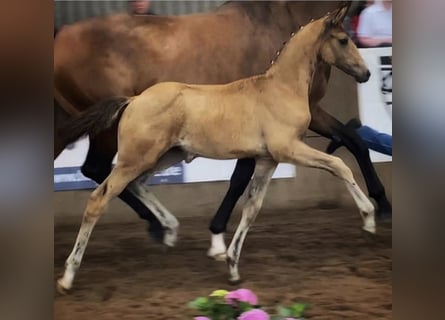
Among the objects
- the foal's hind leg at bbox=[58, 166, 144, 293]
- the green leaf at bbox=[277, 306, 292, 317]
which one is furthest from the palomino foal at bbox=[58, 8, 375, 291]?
the green leaf at bbox=[277, 306, 292, 317]

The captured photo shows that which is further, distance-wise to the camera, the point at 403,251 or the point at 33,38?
the point at 403,251

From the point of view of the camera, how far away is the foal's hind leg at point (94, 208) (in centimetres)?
125

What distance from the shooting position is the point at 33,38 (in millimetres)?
1234

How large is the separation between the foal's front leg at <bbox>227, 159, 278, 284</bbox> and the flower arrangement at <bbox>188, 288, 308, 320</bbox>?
0.19 feet

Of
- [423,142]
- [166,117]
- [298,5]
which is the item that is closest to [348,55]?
[298,5]

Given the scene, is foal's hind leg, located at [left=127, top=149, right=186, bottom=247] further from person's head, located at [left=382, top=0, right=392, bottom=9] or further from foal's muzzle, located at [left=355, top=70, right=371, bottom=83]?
person's head, located at [left=382, top=0, right=392, bottom=9]

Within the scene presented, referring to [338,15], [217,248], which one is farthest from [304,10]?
[217,248]


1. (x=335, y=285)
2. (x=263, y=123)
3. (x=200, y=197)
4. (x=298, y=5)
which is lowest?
(x=335, y=285)

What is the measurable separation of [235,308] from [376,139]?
0.46 m

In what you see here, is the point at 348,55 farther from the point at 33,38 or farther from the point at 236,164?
the point at 33,38

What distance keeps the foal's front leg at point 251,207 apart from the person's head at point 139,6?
387 mm

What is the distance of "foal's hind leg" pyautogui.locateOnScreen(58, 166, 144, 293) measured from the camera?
125 cm

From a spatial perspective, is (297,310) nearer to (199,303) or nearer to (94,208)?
(199,303)

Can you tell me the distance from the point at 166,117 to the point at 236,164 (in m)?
0.17
